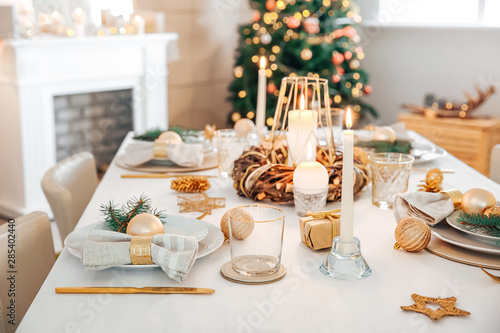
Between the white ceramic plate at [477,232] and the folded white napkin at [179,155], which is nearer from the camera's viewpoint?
the white ceramic plate at [477,232]

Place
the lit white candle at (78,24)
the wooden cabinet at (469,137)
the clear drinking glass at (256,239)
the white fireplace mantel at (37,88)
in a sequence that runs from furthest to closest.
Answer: the wooden cabinet at (469,137)
the lit white candle at (78,24)
the white fireplace mantel at (37,88)
the clear drinking glass at (256,239)

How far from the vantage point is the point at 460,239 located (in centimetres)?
116

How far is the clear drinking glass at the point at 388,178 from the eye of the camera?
1.41 meters

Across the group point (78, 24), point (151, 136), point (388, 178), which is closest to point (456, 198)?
point (388, 178)

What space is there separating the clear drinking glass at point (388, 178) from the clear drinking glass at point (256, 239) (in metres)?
0.47

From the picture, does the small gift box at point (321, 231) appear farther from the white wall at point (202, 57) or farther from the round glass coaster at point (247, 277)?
the white wall at point (202, 57)

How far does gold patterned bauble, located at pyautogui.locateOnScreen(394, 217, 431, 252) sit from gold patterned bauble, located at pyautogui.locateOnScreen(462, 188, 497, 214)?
143mm

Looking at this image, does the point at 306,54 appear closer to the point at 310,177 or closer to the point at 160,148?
the point at 160,148

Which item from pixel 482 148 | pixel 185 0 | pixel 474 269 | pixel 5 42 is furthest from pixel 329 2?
pixel 474 269

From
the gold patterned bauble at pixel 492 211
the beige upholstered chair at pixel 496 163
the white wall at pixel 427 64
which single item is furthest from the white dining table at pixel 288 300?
the white wall at pixel 427 64

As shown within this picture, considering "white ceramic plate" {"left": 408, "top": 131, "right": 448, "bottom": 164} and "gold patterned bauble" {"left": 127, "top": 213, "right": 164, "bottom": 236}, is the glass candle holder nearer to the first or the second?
"gold patterned bauble" {"left": 127, "top": 213, "right": 164, "bottom": 236}

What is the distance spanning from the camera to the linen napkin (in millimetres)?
987

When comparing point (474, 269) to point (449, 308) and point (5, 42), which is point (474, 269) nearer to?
point (449, 308)

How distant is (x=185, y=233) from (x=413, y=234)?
43 centimetres
